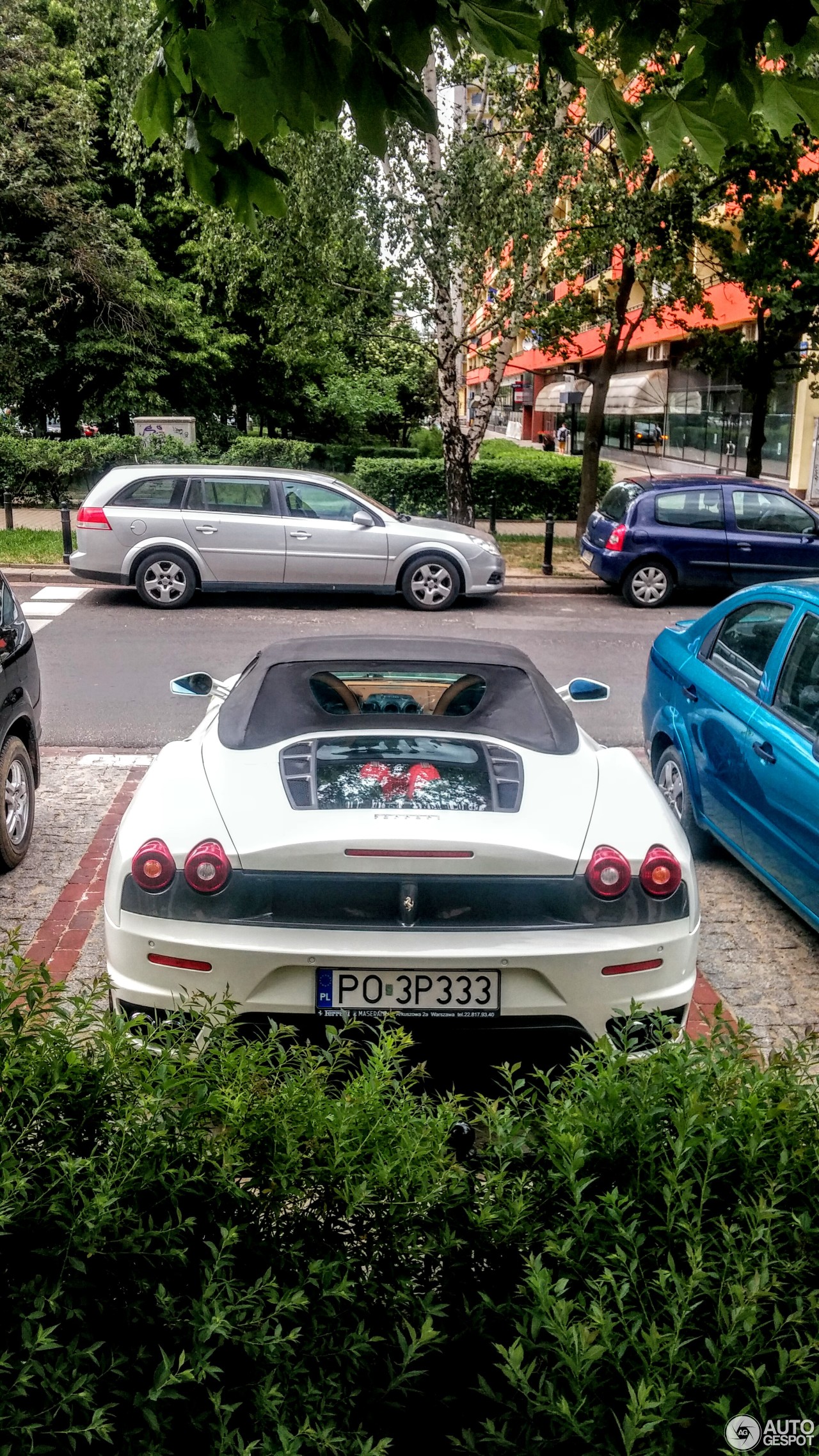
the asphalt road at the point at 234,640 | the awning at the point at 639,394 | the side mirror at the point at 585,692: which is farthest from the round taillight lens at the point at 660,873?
the awning at the point at 639,394

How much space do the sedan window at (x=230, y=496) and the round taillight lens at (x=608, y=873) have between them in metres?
12.1

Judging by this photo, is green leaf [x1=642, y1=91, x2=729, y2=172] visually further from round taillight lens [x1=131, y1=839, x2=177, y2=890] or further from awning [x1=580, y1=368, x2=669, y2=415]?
awning [x1=580, y1=368, x2=669, y2=415]

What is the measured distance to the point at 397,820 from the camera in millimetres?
3752

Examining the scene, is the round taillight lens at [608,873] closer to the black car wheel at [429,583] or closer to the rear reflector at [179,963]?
the rear reflector at [179,963]

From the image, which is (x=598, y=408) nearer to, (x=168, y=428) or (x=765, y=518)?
(x=765, y=518)

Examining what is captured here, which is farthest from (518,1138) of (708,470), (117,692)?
(708,470)

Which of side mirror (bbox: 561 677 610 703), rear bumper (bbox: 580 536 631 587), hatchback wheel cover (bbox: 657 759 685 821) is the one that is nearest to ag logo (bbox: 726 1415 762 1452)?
side mirror (bbox: 561 677 610 703)

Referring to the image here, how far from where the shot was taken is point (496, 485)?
23688 millimetres

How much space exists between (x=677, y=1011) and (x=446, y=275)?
15.4 metres

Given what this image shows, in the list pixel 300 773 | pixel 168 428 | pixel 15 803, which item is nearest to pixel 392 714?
pixel 300 773

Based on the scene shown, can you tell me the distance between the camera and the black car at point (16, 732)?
6500mm

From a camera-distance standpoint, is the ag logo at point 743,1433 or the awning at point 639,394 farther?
the awning at point 639,394

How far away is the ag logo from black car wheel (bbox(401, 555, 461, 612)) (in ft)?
45.6

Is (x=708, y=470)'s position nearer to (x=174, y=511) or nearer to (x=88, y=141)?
(x=88, y=141)
